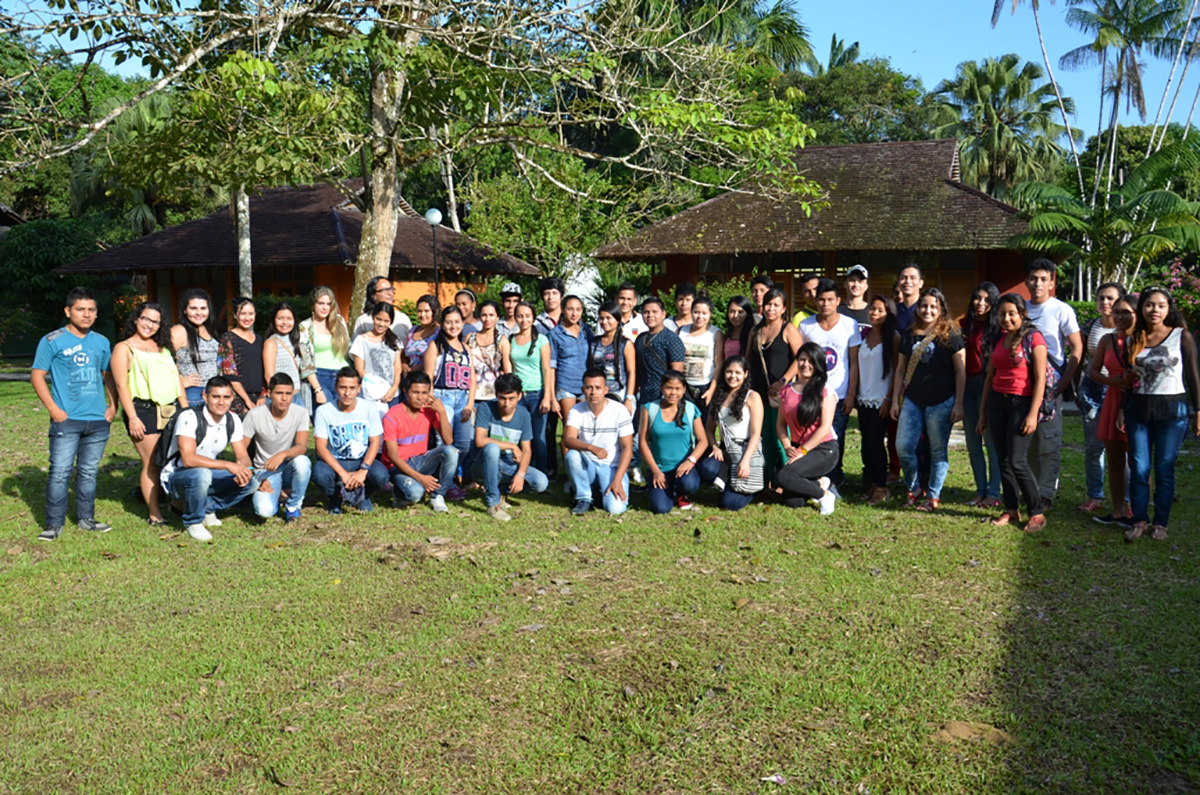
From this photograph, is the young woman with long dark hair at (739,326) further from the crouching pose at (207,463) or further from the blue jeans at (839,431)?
the crouching pose at (207,463)

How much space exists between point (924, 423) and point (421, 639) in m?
4.45

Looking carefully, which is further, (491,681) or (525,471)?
(525,471)

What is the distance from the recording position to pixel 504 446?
7621 millimetres

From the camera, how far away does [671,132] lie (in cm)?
1261

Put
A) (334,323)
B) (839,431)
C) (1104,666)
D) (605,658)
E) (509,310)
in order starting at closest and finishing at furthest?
(1104,666) < (605,658) < (839,431) < (334,323) < (509,310)

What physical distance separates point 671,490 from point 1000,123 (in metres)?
36.2

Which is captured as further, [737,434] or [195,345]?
[737,434]

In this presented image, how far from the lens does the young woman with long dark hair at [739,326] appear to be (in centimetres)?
804

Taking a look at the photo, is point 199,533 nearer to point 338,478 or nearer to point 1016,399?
point 338,478

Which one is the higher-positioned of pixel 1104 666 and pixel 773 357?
pixel 773 357

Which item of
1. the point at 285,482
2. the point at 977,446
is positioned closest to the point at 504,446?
the point at 285,482

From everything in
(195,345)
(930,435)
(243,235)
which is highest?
(243,235)

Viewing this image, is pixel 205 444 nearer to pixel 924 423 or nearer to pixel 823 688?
pixel 823 688

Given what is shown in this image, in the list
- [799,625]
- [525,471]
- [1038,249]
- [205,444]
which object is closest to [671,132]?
[525,471]
